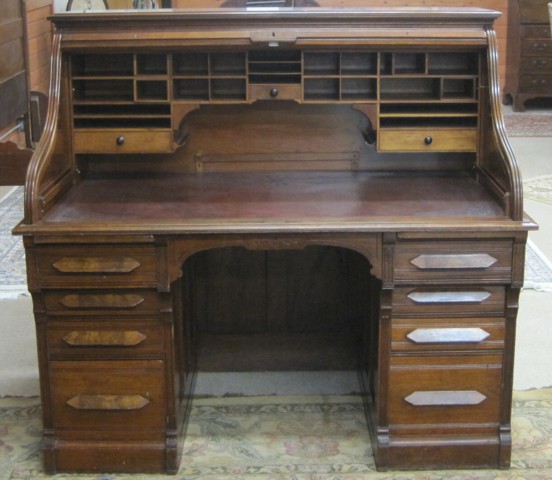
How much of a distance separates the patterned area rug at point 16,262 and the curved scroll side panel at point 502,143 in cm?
160

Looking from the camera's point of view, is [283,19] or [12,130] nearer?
[283,19]

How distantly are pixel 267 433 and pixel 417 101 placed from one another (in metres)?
1.06

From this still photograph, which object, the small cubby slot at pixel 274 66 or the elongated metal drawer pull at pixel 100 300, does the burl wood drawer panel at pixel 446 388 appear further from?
the small cubby slot at pixel 274 66

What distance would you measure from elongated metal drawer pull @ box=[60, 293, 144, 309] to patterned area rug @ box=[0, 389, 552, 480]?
0.47m

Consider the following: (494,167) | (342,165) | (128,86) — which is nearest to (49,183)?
(128,86)

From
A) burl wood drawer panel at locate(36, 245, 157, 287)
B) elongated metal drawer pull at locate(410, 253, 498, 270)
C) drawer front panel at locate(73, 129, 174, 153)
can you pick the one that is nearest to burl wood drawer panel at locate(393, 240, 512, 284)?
elongated metal drawer pull at locate(410, 253, 498, 270)

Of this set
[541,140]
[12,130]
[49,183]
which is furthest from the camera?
[541,140]

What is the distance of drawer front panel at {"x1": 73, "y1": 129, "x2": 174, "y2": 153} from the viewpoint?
2480 mm

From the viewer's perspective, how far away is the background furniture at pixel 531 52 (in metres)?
7.93

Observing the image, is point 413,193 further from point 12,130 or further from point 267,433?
point 12,130

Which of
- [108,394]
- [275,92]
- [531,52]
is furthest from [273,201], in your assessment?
[531,52]

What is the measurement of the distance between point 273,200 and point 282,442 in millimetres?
710

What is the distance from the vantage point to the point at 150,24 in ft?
7.78

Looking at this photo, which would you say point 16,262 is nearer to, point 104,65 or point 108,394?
point 104,65
